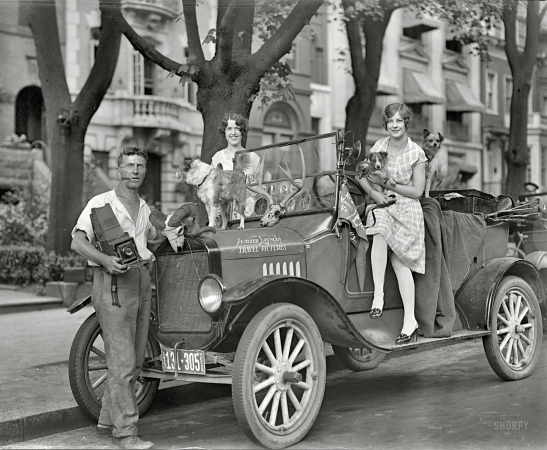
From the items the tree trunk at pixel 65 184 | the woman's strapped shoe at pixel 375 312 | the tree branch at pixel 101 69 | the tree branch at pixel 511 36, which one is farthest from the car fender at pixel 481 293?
the tree branch at pixel 511 36

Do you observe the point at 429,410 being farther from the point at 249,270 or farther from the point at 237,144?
the point at 237,144

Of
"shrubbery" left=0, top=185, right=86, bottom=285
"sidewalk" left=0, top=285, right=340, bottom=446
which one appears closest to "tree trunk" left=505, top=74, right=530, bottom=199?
"shrubbery" left=0, top=185, right=86, bottom=285

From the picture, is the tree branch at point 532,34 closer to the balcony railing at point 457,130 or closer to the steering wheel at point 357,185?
the steering wheel at point 357,185

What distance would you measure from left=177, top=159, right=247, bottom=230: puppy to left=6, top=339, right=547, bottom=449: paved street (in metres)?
1.53

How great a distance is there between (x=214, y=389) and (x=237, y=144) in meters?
2.16

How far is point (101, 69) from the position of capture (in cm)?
1181

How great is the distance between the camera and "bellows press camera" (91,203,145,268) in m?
4.78

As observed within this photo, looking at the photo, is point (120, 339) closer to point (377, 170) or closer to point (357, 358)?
point (377, 170)

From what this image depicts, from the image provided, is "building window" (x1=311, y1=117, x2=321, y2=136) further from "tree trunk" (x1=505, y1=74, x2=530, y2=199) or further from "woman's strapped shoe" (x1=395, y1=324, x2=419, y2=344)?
"woman's strapped shoe" (x1=395, y1=324, x2=419, y2=344)

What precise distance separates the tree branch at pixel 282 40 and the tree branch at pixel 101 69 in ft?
11.1

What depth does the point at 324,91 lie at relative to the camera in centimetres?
2934

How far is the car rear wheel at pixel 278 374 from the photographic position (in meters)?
4.66

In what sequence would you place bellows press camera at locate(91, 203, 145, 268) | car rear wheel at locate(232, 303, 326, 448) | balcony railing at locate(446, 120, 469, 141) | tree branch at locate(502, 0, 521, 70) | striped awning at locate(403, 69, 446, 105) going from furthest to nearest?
1. balcony railing at locate(446, 120, 469, 141)
2. striped awning at locate(403, 69, 446, 105)
3. tree branch at locate(502, 0, 521, 70)
4. bellows press camera at locate(91, 203, 145, 268)
5. car rear wheel at locate(232, 303, 326, 448)

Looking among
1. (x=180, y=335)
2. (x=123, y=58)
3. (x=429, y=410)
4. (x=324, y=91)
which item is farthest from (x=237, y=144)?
(x=324, y=91)
